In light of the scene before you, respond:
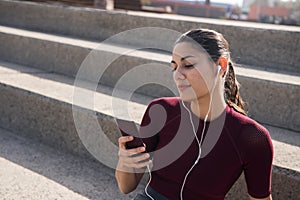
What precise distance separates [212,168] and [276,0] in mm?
73283

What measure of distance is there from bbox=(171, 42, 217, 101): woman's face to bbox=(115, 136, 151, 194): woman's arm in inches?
10.0

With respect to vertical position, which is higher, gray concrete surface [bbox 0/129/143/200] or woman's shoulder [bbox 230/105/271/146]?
woman's shoulder [bbox 230/105/271/146]

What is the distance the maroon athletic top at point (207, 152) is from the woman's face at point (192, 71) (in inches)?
4.8

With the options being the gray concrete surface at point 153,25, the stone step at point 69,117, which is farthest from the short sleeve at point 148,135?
the gray concrete surface at point 153,25

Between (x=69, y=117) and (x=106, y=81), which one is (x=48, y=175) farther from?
(x=106, y=81)

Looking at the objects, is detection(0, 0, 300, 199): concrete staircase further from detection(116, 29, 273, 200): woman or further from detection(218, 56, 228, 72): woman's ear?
detection(218, 56, 228, 72): woman's ear

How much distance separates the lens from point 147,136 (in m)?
1.67

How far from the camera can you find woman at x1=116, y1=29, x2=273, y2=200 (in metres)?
1.51

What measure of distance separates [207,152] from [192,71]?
Answer: 0.29 m

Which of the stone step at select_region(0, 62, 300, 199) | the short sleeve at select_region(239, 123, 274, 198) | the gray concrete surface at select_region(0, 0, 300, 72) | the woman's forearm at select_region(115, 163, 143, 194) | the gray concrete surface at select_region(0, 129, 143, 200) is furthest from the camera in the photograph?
the gray concrete surface at select_region(0, 0, 300, 72)

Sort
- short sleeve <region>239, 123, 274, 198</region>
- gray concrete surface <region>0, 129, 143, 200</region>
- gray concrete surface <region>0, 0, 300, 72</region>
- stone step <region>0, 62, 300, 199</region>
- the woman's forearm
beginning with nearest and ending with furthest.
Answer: short sleeve <region>239, 123, 274, 198</region>, the woman's forearm, gray concrete surface <region>0, 129, 143, 200</region>, stone step <region>0, 62, 300, 199</region>, gray concrete surface <region>0, 0, 300, 72</region>

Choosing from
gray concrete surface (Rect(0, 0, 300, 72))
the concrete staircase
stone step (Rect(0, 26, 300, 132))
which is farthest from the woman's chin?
gray concrete surface (Rect(0, 0, 300, 72))

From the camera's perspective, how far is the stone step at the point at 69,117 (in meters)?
2.37

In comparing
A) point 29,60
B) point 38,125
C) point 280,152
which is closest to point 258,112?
point 280,152
